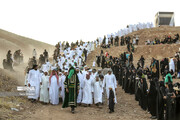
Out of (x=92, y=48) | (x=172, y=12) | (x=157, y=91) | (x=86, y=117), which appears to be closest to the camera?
(x=157, y=91)

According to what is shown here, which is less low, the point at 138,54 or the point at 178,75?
the point at 138,54

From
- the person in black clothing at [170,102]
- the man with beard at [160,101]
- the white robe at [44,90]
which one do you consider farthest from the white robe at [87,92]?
the person in black clothing at [170,102]

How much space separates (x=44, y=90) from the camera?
10.2 m

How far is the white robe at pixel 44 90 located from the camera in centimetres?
1002

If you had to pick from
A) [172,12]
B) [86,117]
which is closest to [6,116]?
[86,117]

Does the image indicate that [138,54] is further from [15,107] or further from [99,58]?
[15,107]

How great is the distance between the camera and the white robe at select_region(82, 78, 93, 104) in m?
9.73

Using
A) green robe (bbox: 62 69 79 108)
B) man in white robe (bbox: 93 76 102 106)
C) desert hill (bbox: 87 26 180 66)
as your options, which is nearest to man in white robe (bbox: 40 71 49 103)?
green robe (bbox: 62 69 79 108)

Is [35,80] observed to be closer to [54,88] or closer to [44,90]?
Result: [44,90]

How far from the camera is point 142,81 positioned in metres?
9.17

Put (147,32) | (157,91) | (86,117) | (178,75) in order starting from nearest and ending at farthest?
(157,91) → (86,117) → (178,75) → (147,32)

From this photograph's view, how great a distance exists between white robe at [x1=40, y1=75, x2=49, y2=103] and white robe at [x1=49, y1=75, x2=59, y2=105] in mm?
209

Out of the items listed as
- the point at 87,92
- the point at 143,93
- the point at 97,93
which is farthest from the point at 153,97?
the point at 87,92

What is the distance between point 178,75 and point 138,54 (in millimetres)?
10455
